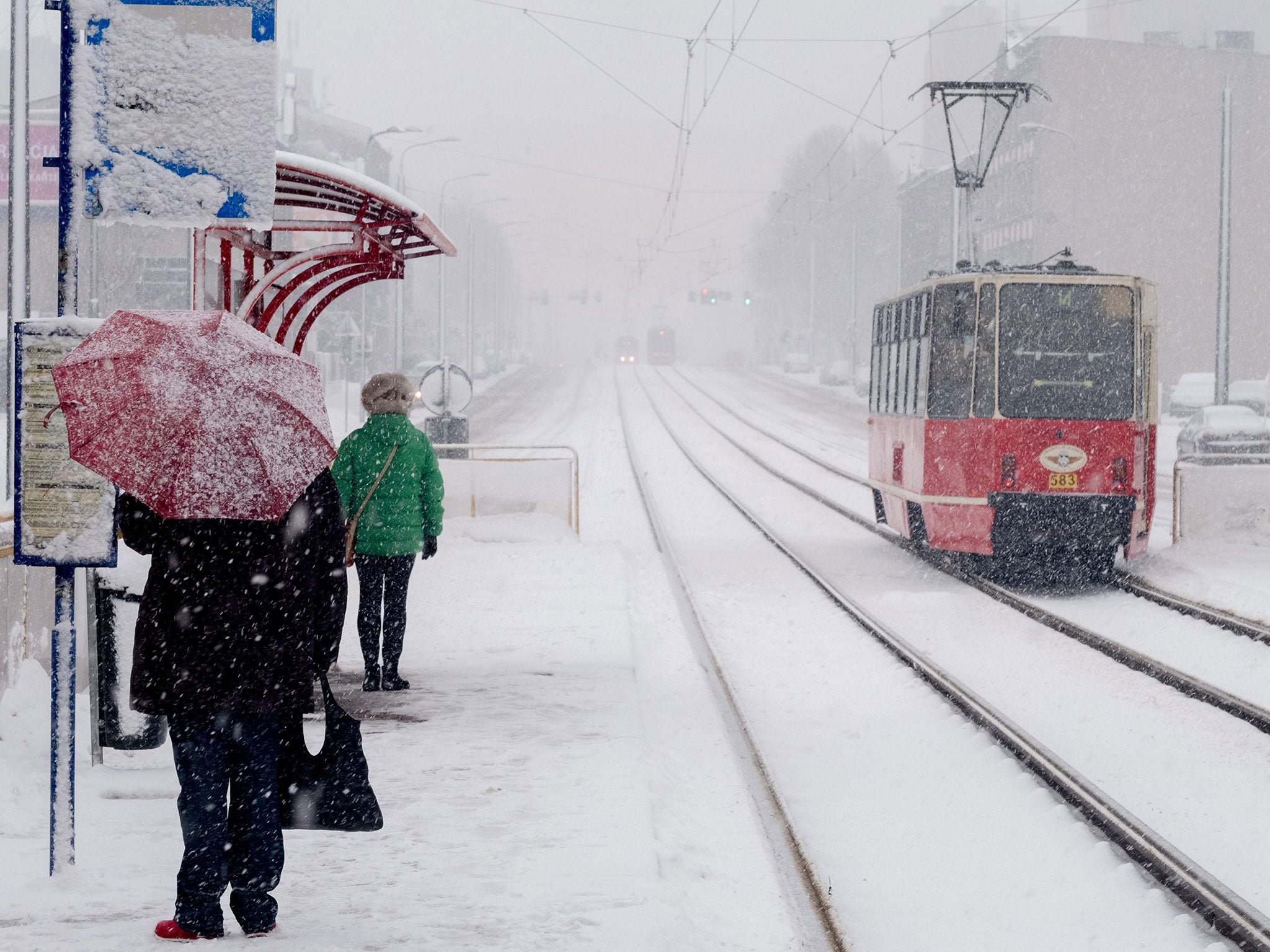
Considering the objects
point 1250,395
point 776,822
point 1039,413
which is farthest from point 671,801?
point 1250,395

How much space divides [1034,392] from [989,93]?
530 cm

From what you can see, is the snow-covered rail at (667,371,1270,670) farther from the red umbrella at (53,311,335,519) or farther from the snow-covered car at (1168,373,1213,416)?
the snow-covered car at (1168,373,1213,416)

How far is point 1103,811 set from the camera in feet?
21.1

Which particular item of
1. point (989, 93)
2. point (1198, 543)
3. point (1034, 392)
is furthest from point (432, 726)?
point (989, 93)

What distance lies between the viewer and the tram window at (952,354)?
13.8 metres

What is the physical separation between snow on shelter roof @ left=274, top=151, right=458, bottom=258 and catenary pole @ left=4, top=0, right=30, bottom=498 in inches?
89.0

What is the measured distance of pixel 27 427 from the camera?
4969 mm

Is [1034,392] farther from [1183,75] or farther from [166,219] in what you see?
[1183,75]

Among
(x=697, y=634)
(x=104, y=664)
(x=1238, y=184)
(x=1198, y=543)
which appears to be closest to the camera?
(x=104, y=664)

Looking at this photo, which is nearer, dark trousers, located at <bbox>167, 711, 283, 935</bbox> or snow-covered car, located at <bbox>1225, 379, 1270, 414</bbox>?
dark trousers, located at <bbox>167, 711, 283, 935</bbox>

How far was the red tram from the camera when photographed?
13547 mm

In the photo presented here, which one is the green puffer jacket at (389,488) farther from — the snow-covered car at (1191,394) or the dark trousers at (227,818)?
the snow-covered car at (1191,394)

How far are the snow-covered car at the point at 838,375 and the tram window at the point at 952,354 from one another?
185 ft

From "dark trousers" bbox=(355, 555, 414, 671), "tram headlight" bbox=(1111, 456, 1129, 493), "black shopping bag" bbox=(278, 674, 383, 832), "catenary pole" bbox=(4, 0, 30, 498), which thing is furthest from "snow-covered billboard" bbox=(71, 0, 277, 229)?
"tram headlight" bbox=(1111, 456, 1129, 493)
